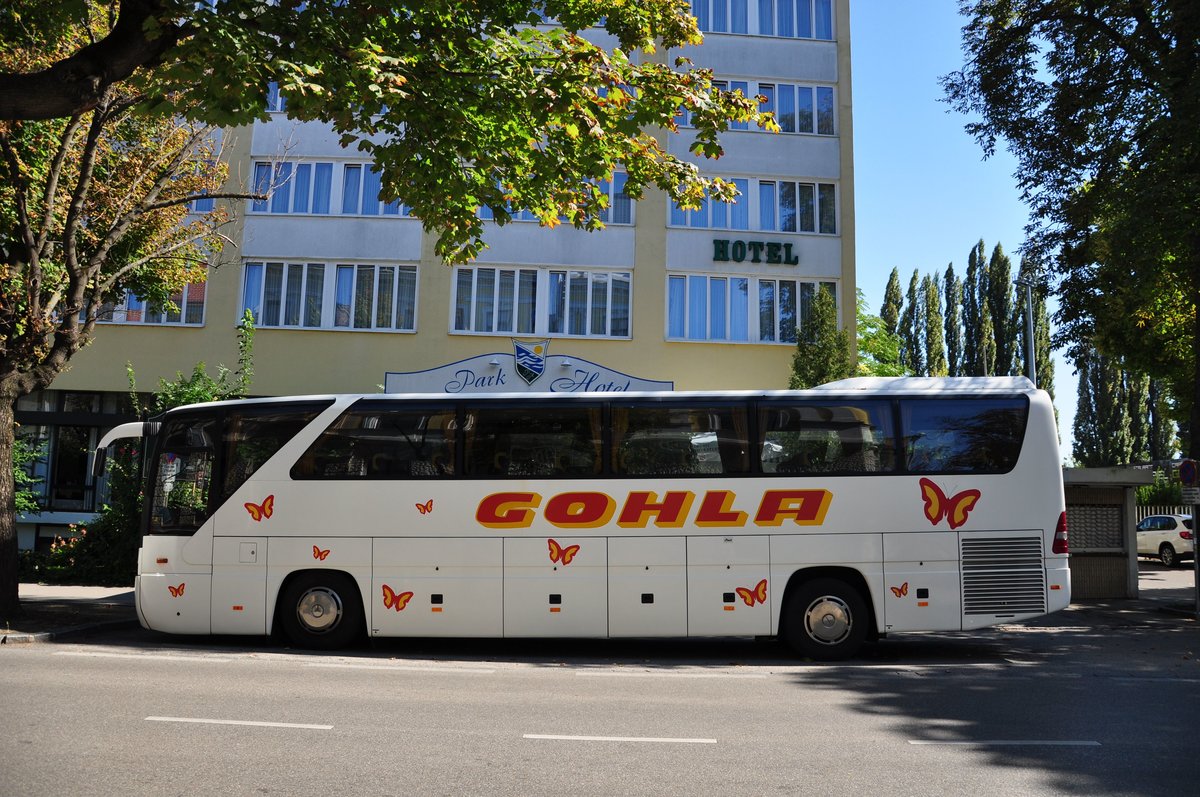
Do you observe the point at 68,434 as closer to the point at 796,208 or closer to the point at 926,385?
the point at 796,208

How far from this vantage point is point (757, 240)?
24125 mm

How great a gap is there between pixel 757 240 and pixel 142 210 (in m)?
15.0

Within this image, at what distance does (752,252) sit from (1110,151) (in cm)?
916

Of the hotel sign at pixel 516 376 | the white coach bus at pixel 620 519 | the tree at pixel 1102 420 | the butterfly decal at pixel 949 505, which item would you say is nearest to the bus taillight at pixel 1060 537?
the white coach bus at pixel 620 519

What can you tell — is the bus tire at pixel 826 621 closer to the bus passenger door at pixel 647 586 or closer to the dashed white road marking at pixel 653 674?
the dashed white road marking at pixel 653 674

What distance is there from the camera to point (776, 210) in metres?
24.4

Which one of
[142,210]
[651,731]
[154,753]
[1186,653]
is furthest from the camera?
[142,210]

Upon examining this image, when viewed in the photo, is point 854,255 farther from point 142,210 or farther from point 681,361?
point 142,210

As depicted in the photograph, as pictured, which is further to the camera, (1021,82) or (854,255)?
(854,255)

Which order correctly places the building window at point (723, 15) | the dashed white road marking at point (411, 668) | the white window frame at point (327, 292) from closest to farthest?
the dashed white road marking at point (411, 668)
the white window frame at point (327, 292)
the building window at point (723, 15)

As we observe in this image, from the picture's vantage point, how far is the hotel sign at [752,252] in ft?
78.7

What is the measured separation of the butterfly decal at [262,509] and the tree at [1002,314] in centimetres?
5181

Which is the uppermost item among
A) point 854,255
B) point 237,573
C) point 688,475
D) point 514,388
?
point 854,255

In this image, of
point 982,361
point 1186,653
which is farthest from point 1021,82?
point 982,361
